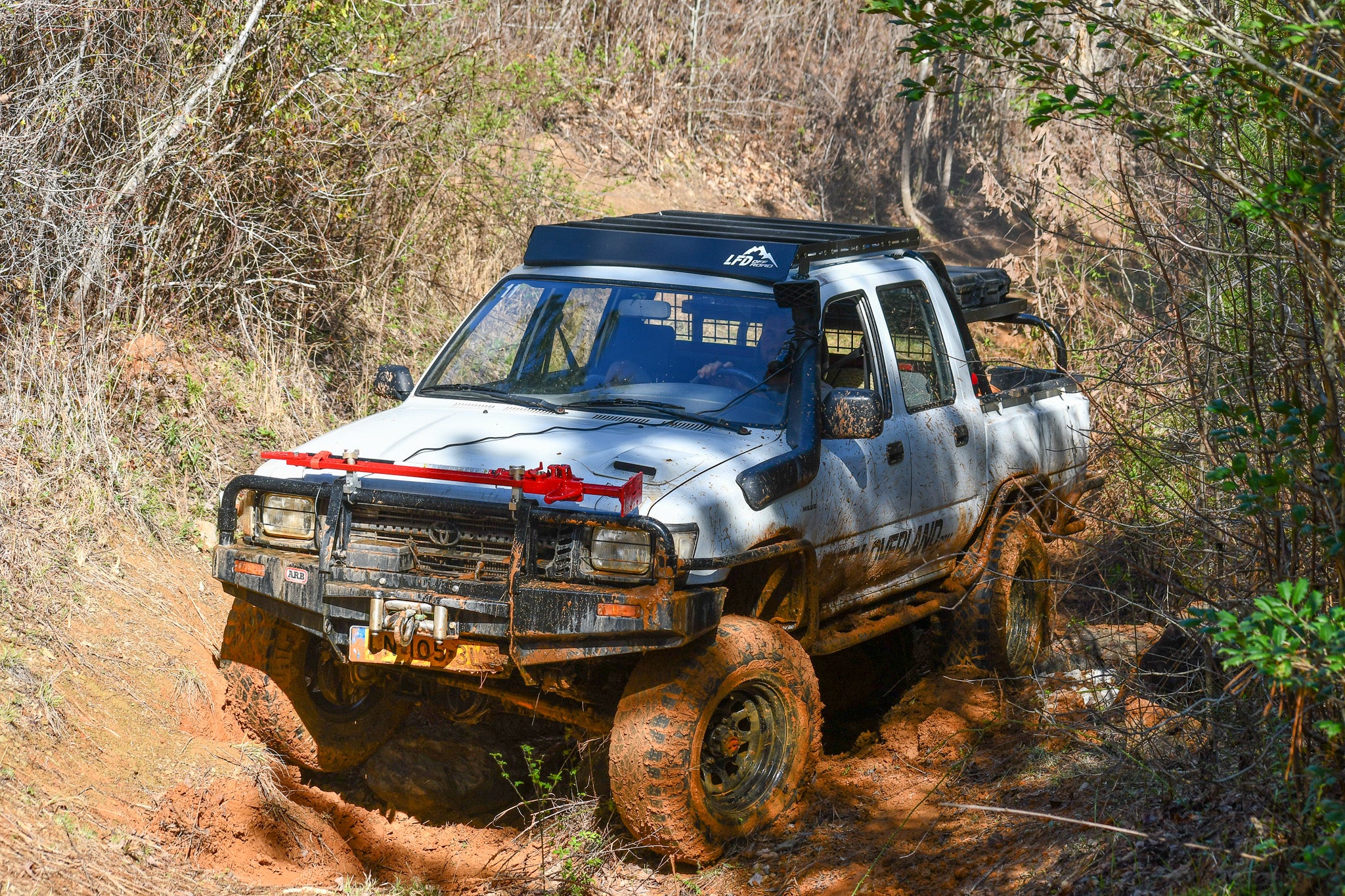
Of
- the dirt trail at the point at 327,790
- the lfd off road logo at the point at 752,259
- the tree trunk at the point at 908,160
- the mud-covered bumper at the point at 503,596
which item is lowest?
the dirt trail at the point at 327,790

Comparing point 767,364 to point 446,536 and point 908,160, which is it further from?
point 908,160

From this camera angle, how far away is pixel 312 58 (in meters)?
8.16

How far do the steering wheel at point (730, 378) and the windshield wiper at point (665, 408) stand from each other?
19 centimetres

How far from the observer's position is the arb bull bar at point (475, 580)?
13.1 ft

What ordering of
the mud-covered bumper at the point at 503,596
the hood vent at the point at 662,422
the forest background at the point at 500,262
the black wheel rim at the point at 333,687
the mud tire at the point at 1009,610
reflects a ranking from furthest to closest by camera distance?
the mud tire at the point at 1009,610 < the black wheel rim at the point at 333,687 < the hood vent at the point at 662,422 < the mud-covered bumper at the point at 503,596 < the forest background at the point at 500,262

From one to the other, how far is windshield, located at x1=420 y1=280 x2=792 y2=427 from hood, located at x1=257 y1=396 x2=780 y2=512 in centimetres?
17

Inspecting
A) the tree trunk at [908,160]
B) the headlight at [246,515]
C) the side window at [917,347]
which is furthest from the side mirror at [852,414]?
the tree trunk at [908,160]

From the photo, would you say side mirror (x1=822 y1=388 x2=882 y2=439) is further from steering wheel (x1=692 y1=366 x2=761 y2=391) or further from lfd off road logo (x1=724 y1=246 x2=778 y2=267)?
lfd off road logo (x1=724 y1=246 x2=778 y2=267)

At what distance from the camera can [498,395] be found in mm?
5172

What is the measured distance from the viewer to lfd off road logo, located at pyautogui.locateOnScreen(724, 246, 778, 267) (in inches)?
201

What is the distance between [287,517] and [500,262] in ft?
20.8

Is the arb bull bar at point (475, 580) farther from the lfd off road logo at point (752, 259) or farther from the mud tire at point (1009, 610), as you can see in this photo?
the mud tire at point (1009, 610)

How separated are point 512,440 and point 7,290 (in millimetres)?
4144

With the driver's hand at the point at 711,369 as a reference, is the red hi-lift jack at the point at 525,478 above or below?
below
